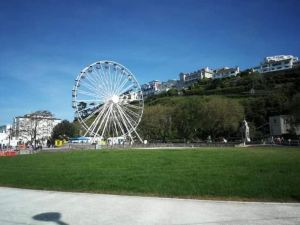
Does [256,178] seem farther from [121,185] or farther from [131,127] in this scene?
[131,127]

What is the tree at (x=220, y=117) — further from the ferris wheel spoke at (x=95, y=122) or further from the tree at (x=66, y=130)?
the tree at (x=66, y=130)

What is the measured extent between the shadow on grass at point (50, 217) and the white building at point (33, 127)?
408 ft

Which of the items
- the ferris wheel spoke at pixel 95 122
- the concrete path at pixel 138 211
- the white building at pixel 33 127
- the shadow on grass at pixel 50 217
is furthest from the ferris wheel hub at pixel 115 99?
the white building at pixel 33 127

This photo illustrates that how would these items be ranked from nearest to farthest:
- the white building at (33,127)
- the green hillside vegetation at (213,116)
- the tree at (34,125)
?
1. the green hillside vegetation at (213,116)
2. the tree at (34,125)
3. the white building at (33,127)

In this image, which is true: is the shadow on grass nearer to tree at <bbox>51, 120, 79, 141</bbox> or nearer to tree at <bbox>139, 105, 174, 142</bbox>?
tree at <bbox>139, 105, 174, 142</bbox>

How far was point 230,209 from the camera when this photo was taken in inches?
408

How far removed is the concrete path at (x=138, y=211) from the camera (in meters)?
9.29

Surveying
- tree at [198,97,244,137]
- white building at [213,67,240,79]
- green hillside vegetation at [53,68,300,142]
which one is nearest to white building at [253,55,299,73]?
white building at [213,67,240,79]

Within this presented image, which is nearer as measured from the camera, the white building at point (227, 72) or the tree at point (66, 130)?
the tree at point (66, 130)

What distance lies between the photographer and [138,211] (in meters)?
10.5

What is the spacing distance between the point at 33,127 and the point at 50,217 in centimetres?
13309

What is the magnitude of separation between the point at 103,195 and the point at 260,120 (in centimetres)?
10200

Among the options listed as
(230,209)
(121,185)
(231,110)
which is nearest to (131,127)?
(231,110)

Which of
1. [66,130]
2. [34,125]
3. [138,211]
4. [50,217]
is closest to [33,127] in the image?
[34,125]
